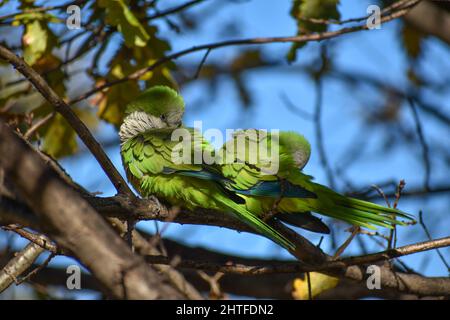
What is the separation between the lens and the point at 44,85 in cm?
359

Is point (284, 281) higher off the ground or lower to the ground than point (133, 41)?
lower

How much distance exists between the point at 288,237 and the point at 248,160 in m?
0.57

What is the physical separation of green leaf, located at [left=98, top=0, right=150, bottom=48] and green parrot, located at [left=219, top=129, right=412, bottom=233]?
985mm

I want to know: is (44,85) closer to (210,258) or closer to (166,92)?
(166,92)

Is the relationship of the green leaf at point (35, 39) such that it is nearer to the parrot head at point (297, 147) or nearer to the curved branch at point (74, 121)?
the curved branch at point (74, 121)

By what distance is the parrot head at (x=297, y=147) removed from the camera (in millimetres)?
4281

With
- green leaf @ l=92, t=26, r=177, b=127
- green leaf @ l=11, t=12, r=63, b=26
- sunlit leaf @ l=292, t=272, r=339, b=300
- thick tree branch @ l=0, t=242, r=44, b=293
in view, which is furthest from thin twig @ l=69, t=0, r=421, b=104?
sunlit leaf @ l=292, t=272, r=339, b=300

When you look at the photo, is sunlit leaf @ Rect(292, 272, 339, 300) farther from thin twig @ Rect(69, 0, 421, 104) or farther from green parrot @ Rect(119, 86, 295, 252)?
thin twig @ Rect(69, 0, 421, 104)

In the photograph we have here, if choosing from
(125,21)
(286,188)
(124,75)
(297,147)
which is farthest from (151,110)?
(286,188)

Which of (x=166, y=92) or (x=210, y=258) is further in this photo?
(x=210, y=258)

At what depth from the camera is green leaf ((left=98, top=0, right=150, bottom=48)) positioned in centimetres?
435

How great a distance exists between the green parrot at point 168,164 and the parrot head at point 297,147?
20.3 inches

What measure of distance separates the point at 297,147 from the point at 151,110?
1127 mm
